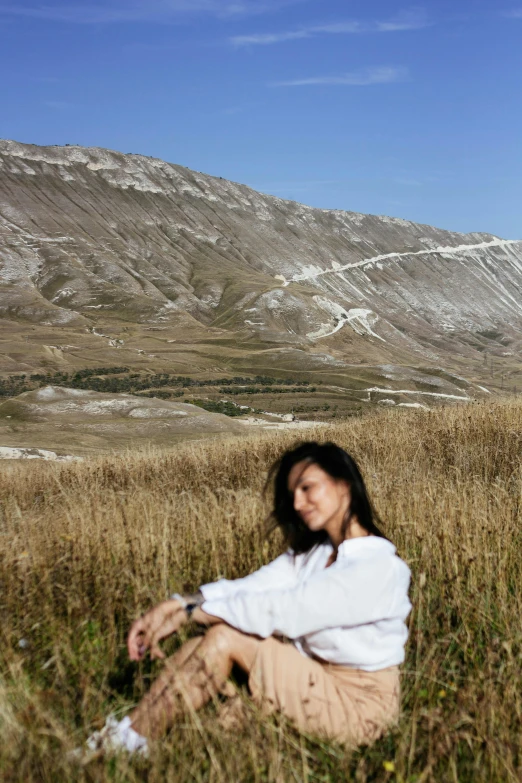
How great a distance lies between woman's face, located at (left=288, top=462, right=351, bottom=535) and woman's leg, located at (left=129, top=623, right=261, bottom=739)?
0.64m

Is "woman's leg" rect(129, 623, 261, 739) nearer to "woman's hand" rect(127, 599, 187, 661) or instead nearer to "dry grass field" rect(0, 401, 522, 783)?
"dry grass field" rect(0, 401, 522, 783)

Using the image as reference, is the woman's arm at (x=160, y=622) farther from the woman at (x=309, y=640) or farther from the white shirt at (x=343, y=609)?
the white shirt at (x=343, y=609)

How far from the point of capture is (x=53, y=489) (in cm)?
1084

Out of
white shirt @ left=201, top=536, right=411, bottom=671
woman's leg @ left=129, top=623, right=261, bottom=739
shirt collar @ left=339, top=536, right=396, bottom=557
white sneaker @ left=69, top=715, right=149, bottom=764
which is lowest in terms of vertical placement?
white sneaker @ left=69, top=715, right=149, bottom=764

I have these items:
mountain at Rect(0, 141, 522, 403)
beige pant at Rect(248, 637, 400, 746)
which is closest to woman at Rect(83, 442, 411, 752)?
beige pant at Rect(248, 637, 400, 746)

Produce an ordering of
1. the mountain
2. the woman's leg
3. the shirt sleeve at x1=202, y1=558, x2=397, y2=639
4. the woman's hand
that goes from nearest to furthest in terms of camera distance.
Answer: the woman's leg
the shirt sleeve at x1=202, y1=558, x2=397, y2=639
the woman's hand
the mountain

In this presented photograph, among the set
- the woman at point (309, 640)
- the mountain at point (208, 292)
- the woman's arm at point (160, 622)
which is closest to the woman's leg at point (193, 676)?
the woman at point (309, 640)

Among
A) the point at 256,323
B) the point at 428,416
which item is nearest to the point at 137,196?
the point at 256,323

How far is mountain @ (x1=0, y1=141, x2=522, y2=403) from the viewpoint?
87.9 meters

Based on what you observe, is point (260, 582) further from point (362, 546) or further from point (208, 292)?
point (208, 292)

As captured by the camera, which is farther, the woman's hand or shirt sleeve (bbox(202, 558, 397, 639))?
the woman's hand

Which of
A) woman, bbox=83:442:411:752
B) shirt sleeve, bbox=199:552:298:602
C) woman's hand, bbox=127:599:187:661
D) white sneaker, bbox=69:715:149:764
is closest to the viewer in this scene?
white sneaker, bbox=69:715:149:764

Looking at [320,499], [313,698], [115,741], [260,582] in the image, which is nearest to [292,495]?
[320,499]

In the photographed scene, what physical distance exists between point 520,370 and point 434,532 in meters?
118
